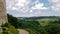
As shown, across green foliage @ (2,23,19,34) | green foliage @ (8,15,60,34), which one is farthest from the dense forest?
green foliage @ (2,23,19,34)

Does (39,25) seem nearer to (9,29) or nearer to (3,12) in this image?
(9,29)

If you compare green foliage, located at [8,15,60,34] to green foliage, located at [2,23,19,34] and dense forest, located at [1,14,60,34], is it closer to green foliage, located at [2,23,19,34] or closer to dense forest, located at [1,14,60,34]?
dense forest, located at [1,14,60,34]

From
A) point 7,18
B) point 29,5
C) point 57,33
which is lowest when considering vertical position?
point 57,33

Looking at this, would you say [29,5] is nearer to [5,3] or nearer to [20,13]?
[20,13]

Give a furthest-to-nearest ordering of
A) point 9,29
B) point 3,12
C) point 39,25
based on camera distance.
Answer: point 39,25, point 3,12, point 9,29

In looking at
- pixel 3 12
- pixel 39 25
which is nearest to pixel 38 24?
pixel 39 25

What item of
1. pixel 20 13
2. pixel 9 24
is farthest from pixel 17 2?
pixel 9 24

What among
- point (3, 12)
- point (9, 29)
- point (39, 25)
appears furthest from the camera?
point (39, 25)

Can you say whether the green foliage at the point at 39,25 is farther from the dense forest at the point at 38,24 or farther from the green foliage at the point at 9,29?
the green foliage at the point at 9,29
